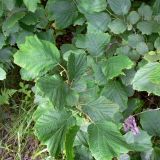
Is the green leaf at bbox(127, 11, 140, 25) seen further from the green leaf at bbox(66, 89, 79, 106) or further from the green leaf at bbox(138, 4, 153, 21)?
the green leaf at bbox(66, 89, 79, 106)

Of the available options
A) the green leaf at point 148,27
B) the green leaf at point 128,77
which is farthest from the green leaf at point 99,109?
the green leaf at point 148,27

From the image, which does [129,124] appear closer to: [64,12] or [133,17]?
[133,17]

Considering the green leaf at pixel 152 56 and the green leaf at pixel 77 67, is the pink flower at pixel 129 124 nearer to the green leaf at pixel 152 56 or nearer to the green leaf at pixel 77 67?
the green leaf at pixel 152 56

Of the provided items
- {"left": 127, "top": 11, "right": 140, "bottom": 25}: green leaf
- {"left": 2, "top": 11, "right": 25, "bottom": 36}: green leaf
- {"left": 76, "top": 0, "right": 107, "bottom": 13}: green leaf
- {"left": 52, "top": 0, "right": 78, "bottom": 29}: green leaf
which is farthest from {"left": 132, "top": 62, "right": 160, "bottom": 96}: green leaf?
{"left": 2, "top": 11, "right": 25, "bottom": 36}: green leaf

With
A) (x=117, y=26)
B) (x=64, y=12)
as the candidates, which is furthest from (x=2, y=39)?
(x=117, y=26)

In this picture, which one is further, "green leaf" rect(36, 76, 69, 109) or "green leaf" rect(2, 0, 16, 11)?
"green leaf" rect(2, 0, 16, 11)
